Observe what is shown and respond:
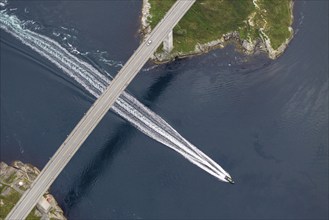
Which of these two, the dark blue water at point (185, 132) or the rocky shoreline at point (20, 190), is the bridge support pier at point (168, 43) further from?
the rocky shoreline at point (20, 190)

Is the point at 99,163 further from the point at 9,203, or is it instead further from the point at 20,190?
the point at 9,203

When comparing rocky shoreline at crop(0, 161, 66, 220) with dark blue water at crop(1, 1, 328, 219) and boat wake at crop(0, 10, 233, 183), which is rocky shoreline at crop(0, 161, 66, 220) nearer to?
dark blue water at crop(1, 1, 328, 219)

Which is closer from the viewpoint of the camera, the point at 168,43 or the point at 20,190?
the point at 20,190

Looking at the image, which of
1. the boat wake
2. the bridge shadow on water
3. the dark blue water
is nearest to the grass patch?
the bridge shadow on water

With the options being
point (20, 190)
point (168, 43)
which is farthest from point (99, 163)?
point (168, 43)

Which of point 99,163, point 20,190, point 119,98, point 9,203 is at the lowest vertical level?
point 9,203

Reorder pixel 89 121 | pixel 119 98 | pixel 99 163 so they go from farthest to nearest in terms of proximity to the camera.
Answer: pixel 119 98 → pixel 99 163 → pixel 89 121
